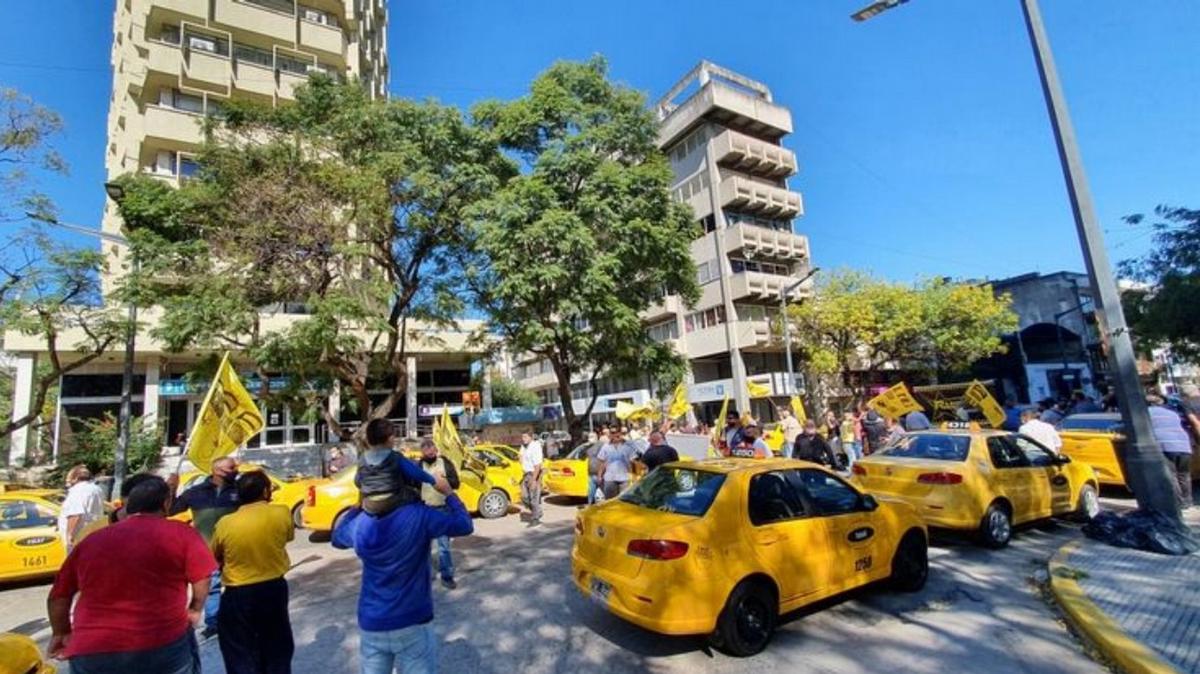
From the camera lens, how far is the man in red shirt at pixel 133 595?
2.92m

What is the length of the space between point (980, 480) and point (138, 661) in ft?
27.9

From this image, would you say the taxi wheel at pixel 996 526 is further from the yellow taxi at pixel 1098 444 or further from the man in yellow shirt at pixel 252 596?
the man in yellow shirt at pixel 252 596

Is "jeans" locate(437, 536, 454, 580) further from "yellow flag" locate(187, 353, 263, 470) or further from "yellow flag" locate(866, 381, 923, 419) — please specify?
"yellow flag" locate(866, 381, 923, 419)

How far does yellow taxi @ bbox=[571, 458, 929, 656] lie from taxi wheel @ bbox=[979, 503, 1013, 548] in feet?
6.71

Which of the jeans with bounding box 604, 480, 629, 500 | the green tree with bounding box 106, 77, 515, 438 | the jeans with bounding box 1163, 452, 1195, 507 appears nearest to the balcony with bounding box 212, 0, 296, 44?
the green tree with bounding box 106, 77, 515, 438

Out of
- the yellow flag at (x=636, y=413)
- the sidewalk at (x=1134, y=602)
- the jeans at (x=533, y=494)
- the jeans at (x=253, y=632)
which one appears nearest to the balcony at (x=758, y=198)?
the yellow flag at (x=636, y=413)

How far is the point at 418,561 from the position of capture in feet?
10.9

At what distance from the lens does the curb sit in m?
4.02

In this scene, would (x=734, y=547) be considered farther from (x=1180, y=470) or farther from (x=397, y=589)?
(x=1180, y=470)

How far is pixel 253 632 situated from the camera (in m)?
3.87

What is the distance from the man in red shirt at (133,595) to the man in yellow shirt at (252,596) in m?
0.67

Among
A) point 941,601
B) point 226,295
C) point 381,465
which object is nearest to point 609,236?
point 226,295

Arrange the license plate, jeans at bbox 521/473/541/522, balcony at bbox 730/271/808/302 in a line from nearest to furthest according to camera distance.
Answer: the license plate < jeans at bbox 521/473/541/522 < balcony at bbox 730/271/808/302

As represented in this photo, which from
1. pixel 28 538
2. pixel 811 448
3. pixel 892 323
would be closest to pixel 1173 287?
pixel 892 323
